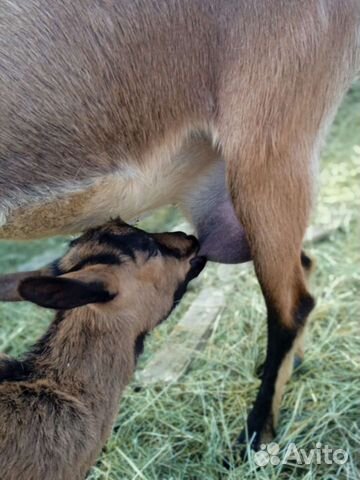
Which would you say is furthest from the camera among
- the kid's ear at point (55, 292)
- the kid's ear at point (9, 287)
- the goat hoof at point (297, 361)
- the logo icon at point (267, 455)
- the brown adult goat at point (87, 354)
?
the goat hoof at point (297, 361)

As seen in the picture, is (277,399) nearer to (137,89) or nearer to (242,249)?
(242,249)

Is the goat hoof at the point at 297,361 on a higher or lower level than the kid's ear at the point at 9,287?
lower

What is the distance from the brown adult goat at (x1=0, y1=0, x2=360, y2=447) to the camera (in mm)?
3166

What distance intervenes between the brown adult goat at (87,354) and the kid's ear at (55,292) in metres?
0.02

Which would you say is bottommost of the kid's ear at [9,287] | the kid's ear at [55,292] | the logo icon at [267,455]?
the logo icon at [267,455]

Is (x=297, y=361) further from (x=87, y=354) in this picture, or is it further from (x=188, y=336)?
(x=87, y=354)

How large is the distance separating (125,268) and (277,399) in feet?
3.74

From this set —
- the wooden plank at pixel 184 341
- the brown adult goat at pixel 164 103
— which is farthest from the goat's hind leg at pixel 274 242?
the wooden plank at pixel 184 341

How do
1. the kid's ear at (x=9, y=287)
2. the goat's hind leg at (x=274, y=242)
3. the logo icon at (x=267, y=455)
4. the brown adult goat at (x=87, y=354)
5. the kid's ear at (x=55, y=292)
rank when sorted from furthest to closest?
1. the logo icon at (x=267, y=455)
2. the goat's hind leg at (x=274, y=242)
3. the kid's ear at (x=9, y=287)
4. the brown adult goat at (x=87, y=354)
5. the kid's ear at (x=55, y=292)

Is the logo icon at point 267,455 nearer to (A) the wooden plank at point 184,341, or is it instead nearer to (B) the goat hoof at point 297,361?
(B) the goat hoof at point 297,361

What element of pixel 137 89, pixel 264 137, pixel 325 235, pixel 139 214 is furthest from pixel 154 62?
pixel 325 235

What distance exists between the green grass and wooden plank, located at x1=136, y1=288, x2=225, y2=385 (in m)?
0.05

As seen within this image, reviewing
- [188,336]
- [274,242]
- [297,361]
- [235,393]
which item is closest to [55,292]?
[274,242]

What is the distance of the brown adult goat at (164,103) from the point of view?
317 cm
